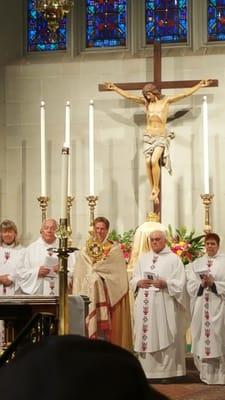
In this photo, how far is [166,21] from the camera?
11.8 m

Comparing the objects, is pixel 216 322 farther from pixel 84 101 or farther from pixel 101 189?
pixel 84 101

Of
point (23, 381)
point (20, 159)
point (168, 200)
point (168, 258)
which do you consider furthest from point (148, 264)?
point (23, 381)

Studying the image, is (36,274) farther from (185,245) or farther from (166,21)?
(166,21)

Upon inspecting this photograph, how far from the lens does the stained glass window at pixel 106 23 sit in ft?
39.1

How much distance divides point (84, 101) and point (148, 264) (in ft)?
13.1

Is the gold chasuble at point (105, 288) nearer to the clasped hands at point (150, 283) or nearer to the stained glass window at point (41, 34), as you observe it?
the clasped hands at point (150, 283)

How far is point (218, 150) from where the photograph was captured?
1098 centimetres

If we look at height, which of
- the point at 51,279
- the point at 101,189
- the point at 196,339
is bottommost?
the point at 196,339

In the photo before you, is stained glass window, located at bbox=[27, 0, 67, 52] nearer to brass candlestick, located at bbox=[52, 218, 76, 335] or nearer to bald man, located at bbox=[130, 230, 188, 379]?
bald man, located at bbox=[130, 230, 188, 379]

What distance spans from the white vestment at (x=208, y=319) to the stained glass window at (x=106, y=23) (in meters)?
4.97

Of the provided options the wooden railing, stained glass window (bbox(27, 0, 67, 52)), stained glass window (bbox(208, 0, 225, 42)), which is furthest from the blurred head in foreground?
stained glass window (bbox(27, 0, 67, 52))

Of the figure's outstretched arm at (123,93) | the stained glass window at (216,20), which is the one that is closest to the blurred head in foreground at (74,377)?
the figure's outstretched arm at (123,93)

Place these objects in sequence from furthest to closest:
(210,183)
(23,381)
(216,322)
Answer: (210,183) → (216,322) → (23,381)

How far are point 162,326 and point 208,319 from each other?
44cm
